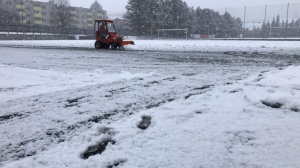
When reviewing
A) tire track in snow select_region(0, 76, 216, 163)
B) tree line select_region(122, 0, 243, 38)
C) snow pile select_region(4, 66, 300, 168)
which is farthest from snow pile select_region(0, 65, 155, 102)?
tree line select_region(122, 0, 243, 38)

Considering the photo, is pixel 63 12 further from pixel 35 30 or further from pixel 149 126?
pixel 149 126

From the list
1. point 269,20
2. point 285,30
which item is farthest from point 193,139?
point 269,20

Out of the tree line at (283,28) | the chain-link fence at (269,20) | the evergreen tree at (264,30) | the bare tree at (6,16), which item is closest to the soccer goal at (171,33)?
the chain-link fence at (269,20)

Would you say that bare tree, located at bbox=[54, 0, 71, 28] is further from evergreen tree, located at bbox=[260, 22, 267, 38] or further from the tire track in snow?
the tire track in snow

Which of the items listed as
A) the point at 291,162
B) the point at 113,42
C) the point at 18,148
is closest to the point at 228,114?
the point at 291,162

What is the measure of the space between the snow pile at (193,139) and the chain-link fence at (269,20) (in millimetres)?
31132

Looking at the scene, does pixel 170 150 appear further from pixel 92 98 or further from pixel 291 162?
pixel 92 98

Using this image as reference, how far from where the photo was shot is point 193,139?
201cm

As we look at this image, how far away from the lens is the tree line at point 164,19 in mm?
44625

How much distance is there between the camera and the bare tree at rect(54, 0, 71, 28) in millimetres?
59656

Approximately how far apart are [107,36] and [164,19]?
3366cm

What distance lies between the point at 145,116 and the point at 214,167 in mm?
1119

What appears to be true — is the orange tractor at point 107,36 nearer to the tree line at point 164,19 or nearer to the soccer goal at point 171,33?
the soccer goal at point 171,33

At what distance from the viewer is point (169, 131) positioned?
7.17 ft
